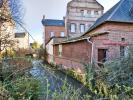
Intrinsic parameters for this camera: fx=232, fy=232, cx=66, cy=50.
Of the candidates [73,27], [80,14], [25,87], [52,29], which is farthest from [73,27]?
[25,87]

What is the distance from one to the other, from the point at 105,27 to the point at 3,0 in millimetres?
11684

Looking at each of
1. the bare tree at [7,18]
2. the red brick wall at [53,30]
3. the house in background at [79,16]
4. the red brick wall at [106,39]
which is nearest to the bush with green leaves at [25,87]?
the bare tree at [7,18]

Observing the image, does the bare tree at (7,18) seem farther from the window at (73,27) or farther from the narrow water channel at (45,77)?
the window at (73,27)

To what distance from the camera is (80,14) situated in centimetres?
3772

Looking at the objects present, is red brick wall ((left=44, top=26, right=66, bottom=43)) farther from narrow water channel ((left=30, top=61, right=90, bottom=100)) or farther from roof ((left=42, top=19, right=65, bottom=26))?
narrow water channel ((left=30, top=61, right=90, bottom=100))

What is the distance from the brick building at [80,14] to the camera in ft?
120

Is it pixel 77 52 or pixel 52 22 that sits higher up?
pixel 52 22

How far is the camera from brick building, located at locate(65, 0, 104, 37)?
36656mm

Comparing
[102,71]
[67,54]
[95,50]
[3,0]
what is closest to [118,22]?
[95,50]

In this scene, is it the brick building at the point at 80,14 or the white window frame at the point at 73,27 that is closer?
the brick building at the point at 80,14

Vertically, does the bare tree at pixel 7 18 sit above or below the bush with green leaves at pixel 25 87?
above

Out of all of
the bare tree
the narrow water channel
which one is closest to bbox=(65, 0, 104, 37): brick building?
the bare tree

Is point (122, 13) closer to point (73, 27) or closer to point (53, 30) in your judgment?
point (73, 27)

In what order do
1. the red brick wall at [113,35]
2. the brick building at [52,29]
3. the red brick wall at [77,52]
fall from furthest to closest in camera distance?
the brick building at [52,29] → the red brick wall at [77,52] → the red brick wall at [113,35]
